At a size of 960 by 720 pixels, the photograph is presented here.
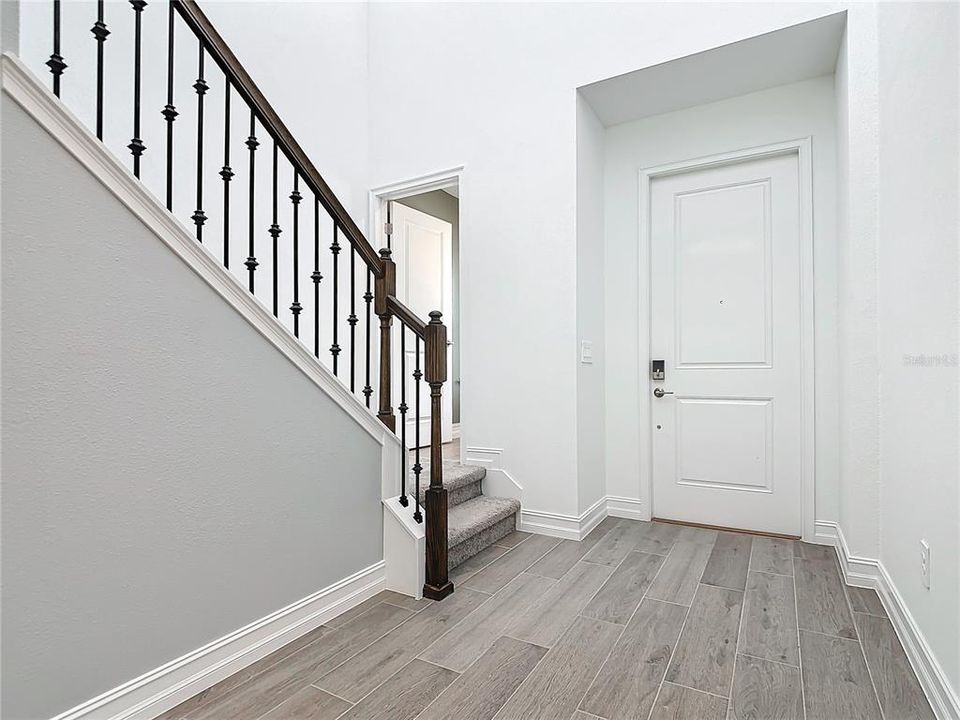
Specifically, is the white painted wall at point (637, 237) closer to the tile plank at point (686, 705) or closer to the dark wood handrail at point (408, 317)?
the dark wood handrail at point (408, 317)

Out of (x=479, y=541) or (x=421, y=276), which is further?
(x=421, y=276)

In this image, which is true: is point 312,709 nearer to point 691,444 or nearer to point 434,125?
point 691,444

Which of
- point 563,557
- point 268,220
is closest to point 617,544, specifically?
point 563,557

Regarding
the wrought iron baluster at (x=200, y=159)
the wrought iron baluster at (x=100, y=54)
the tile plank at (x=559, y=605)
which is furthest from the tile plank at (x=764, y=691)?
the wrought iron baluster at (x=100, y=54)

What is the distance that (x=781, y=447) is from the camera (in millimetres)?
3129

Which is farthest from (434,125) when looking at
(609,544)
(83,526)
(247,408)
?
(83,526)

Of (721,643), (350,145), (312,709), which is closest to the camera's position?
(312,709)

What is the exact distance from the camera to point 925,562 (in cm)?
171

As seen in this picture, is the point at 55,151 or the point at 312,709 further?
the point at 312,709

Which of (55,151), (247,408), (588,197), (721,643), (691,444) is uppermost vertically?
(588,197)

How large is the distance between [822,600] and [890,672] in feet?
1.78

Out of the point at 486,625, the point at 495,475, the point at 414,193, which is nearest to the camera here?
the point at 486,625

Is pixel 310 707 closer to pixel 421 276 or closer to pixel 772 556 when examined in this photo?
pixel 772 556

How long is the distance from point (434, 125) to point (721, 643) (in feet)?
10.9
